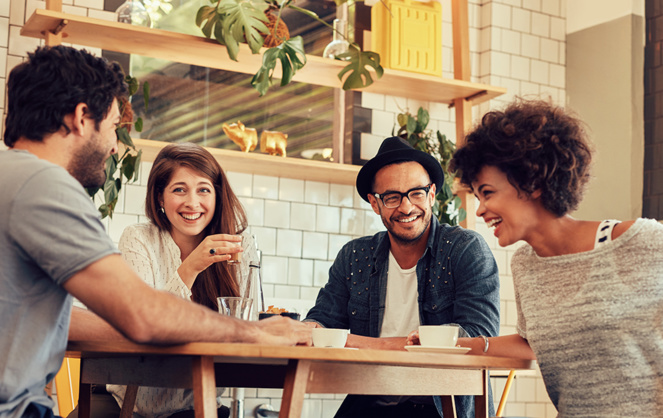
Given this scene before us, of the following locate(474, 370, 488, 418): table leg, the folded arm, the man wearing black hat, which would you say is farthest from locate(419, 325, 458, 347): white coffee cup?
the man wearing black hat

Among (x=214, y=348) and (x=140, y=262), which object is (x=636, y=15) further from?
(x=214, y=348)

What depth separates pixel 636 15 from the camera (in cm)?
515

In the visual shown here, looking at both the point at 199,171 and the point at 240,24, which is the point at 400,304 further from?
the point at 240,24

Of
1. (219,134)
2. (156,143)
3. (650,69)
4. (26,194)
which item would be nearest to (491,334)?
(26,194)

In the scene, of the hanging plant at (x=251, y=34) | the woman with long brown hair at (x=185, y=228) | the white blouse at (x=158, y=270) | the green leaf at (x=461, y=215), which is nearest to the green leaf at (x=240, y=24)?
the hanging plant at (x=251, y=34)

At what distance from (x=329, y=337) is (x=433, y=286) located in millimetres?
972

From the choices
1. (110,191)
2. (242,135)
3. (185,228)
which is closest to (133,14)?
(242,135)

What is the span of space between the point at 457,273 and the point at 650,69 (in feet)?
9.66

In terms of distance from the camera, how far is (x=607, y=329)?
5.97 feet

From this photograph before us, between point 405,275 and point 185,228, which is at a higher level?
point 185,228

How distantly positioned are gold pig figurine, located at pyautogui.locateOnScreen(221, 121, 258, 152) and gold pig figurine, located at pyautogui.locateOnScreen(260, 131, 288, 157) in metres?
0.08

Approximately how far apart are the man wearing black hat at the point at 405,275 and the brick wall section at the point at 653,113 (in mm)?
2422

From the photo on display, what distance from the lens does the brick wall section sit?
4.98 m

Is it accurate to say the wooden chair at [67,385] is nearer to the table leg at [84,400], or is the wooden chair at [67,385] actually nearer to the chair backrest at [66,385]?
the chair backrest at [66,385]
